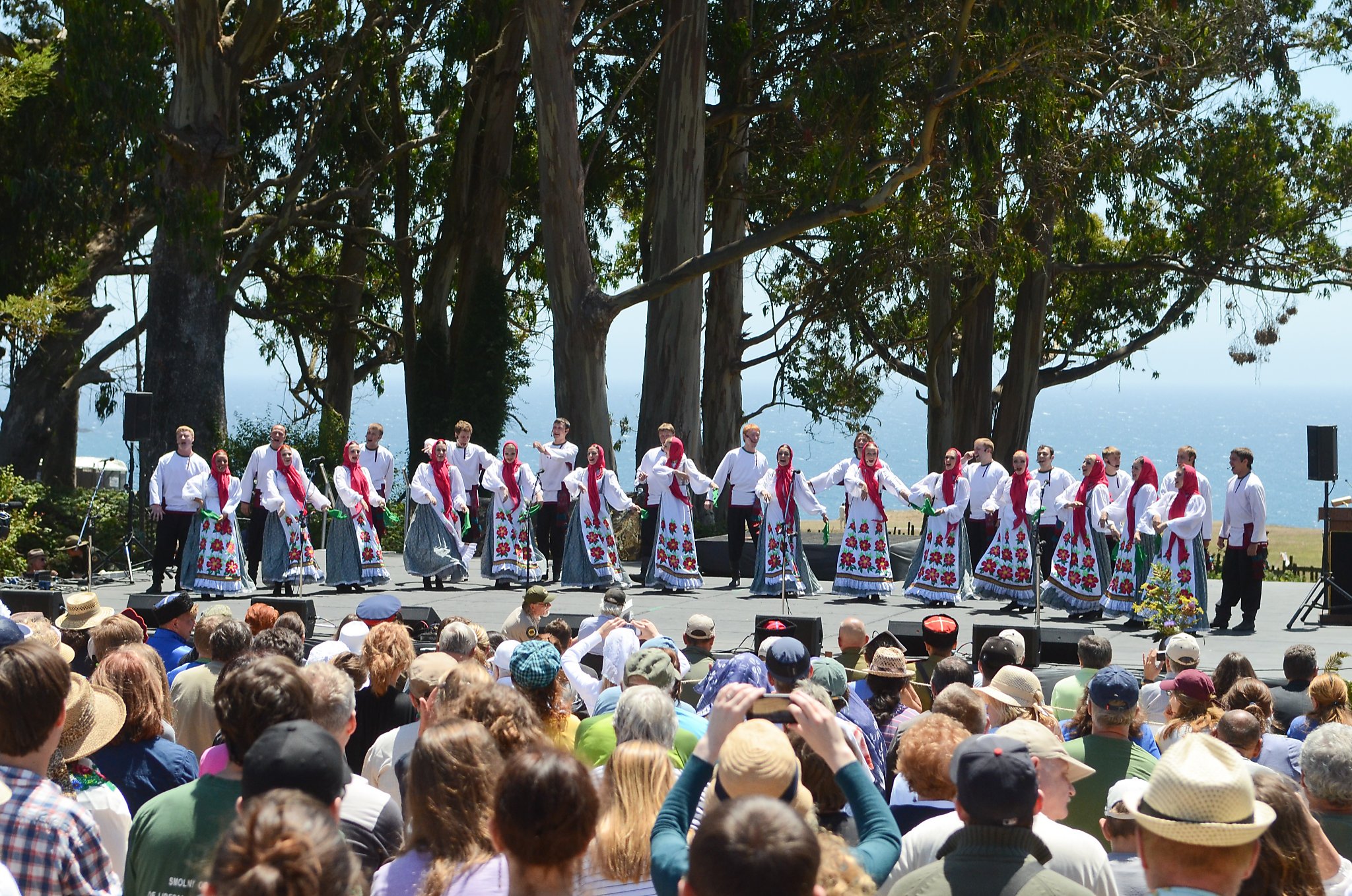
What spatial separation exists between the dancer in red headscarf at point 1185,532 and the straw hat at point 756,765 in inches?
393

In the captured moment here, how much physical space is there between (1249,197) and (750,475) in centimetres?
1419

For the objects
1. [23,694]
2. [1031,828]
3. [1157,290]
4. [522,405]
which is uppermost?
[1157,290]

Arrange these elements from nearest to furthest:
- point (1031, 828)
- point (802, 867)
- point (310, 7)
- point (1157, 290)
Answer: point (802, 867), point (1031, 828), point (310, 7), point (1157, 290)

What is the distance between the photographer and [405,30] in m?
23.5

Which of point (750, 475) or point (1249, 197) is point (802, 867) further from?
point (1249, 197)

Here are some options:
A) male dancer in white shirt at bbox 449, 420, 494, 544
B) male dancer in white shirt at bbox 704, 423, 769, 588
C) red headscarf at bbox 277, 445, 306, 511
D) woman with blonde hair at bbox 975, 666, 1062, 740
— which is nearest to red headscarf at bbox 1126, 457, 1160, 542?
male dancer in white shirt at bbox 704, 423, 769, 588

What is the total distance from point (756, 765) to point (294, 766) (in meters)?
0.85

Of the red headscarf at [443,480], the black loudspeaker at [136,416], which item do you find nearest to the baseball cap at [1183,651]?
the red headscarf at [443,480]

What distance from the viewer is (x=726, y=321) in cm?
2562

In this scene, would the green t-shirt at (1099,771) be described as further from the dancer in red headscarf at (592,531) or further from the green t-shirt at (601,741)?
the dancer in red headscarf at (592,531)

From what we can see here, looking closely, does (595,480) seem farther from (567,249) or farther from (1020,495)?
(567,249)

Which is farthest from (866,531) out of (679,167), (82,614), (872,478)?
(679,167)

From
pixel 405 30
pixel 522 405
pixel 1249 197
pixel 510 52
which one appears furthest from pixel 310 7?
pixel 1249 197

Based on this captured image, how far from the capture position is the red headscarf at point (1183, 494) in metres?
12.1
